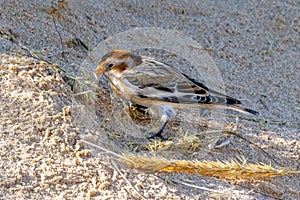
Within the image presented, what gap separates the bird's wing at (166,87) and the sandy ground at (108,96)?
0.31 metres

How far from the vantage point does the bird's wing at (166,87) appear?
443cm

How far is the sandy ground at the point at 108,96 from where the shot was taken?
3562 millimetres

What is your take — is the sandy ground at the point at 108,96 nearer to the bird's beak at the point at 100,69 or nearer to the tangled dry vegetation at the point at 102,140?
the tangled dry vegetation at the point at 102,140

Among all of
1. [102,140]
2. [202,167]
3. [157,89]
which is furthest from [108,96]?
[202,167]

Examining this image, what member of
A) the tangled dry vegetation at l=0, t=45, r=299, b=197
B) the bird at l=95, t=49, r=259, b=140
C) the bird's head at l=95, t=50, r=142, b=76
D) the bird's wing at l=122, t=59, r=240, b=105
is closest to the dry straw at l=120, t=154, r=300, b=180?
the tangled dry vegetation at l=0, t=45, r=299, b=197

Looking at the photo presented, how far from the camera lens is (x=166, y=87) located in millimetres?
4492

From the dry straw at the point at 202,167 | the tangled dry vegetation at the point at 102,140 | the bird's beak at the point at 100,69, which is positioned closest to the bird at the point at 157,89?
the bird's beak at the point at 100,69

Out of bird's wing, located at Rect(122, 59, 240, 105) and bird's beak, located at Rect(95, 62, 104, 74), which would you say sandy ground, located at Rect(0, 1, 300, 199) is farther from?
bird's wing, located at Rect(122, 59, 240, 105)

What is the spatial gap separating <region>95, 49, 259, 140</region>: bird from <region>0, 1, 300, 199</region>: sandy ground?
244mm

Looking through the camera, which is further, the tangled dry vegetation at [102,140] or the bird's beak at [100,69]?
the bird's beak at [100,69]

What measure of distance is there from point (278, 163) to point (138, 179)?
110 centimetres

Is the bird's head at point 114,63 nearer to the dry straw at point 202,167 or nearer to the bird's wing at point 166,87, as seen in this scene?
the bird's wing at point 166,87

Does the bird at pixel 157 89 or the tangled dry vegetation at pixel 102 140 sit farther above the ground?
the bird at pixel 157 89

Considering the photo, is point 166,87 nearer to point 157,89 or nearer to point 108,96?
point 157,89
